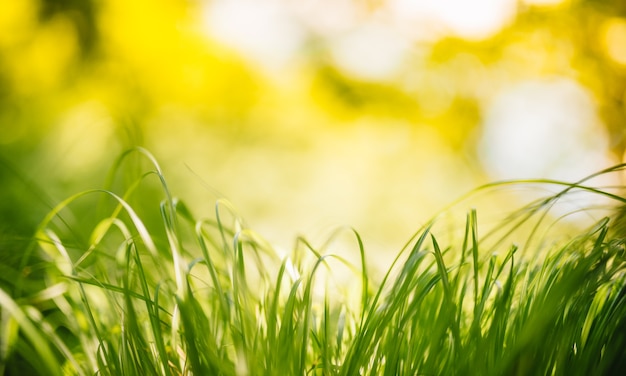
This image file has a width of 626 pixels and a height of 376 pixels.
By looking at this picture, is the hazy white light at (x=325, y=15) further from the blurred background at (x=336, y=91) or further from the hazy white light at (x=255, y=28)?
the hazy white light at (x=255, y=28)

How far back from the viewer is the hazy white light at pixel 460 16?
2209 mm

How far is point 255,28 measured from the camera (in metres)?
2.53

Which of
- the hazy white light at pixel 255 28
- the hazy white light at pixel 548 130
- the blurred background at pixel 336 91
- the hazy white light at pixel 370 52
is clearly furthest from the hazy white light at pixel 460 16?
the hazy white light at pixel 255 28

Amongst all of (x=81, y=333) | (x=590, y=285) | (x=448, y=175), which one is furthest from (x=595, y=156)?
(x=81, y=333)

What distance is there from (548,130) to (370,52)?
3.29 feet

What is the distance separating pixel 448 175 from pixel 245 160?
3.30 feet

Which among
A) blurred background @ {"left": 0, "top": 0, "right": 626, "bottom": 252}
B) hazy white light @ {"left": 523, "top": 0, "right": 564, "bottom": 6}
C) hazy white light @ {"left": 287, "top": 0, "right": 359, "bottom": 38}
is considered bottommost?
blurred background @ {"left": 0, "top": 0, "right": 626, "bottom": 252}

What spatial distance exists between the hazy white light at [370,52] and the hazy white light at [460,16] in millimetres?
158

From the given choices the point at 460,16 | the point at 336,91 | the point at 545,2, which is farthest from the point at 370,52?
the point at 545,2

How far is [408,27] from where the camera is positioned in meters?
2.52

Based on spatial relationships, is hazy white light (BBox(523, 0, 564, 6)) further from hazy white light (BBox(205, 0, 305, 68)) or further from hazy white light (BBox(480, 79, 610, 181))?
hazy white light (BBox(205, 0, 305, 68))

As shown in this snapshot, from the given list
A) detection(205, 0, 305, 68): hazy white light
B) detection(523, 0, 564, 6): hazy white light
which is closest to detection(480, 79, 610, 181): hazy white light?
detection(523, 0, 564, 6): hazy white light

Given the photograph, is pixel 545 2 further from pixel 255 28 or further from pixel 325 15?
pixel 255 28

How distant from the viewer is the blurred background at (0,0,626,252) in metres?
1.92
